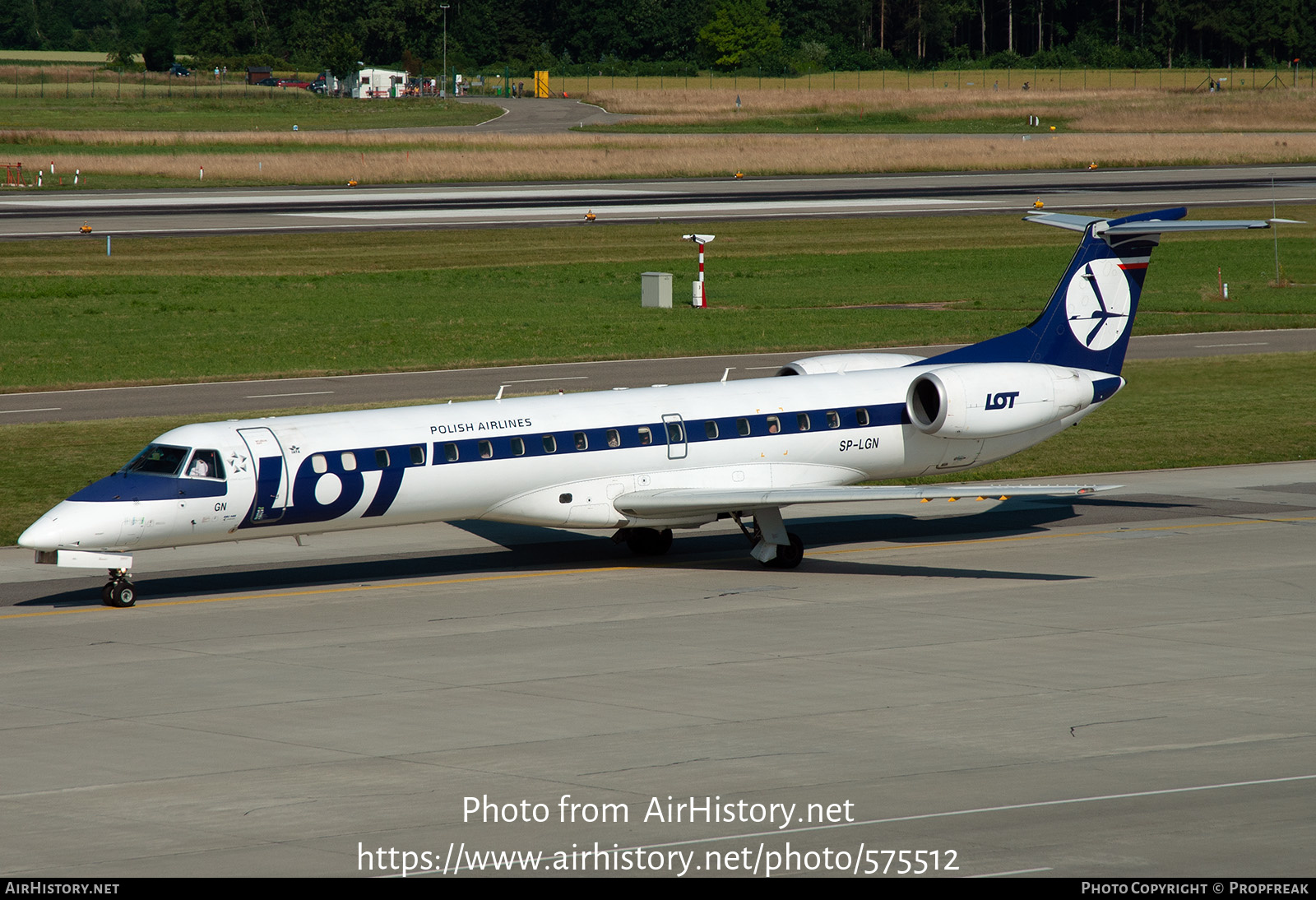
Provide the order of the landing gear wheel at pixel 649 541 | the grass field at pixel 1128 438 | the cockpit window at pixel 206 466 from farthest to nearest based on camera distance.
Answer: the grass field at pixel 1128 438, the landing gear wheel at pixel 649 541, the cockpit window at pixel 206 466

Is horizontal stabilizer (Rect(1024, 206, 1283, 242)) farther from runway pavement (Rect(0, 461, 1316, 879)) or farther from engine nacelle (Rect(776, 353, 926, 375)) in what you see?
runway pavement (Rect(0, 461, 1316, 879))

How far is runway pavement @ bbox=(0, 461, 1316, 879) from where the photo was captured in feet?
42.9

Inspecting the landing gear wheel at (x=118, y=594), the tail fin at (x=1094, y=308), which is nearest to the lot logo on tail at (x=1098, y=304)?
the tail fin at (x=1094, y=308)

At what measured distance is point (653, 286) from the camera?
5541 cm

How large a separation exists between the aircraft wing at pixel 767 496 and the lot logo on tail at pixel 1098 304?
196 inches

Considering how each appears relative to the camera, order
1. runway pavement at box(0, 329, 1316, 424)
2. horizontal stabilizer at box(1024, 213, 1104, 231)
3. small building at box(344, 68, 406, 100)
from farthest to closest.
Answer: small building at box(344, 68, 406, 100)
runway pavement at box(0, 329, 1316, 424)
horizontal stabilizer at box(1024, 213, 1104, 231)

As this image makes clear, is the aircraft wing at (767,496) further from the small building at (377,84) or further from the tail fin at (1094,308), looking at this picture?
the small building at (377,84)

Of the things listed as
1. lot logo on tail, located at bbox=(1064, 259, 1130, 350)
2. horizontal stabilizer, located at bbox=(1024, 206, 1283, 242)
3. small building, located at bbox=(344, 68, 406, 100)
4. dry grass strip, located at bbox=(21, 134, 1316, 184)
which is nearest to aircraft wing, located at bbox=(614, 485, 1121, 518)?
lot logo on tail, located at bbox=(1064, 259, 1130, 350)

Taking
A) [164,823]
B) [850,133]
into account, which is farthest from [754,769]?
[850,133]

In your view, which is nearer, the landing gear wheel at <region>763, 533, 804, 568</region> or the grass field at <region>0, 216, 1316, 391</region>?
the landing gear wheel at <region>763, 533, 804, 568</region>

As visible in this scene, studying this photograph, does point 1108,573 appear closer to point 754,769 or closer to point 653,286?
point 754,769

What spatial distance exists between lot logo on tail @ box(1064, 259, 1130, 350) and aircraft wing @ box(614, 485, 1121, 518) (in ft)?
16.3

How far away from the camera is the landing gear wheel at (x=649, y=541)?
26.5 metres

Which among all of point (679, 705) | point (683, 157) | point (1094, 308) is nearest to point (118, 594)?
point (679, 705)
